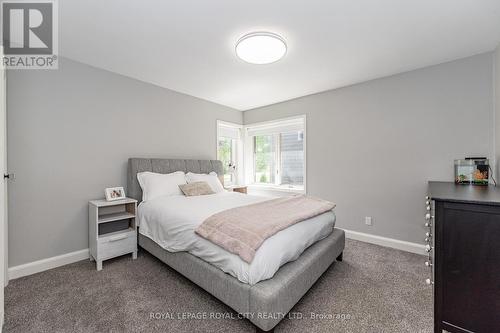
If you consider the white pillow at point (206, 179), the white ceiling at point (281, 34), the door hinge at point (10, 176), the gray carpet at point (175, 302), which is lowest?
the gray carpet at point (175, 302)

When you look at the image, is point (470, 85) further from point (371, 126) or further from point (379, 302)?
point (379, 302)

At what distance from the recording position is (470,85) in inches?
95.3

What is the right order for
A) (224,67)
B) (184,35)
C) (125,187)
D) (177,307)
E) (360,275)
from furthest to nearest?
(125,187), (224,67), (360,275), (184,35), (177,307)

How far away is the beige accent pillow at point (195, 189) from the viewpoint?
293 cm

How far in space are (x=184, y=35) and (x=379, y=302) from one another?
293 centimetres

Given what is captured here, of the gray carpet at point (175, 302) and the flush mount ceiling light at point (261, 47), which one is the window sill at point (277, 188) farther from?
the flush mount ceiling light at point (261, 47)

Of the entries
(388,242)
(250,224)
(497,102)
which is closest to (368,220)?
(388,242)

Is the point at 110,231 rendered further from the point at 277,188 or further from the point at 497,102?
the point at 497,102

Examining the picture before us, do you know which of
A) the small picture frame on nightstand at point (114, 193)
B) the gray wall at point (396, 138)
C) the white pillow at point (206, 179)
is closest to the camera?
the gray wall at point (396, 138)

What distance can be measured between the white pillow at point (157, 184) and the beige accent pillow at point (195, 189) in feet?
0.34

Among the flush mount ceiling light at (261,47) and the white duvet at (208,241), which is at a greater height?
the flush mount ceiling light at (261,47)

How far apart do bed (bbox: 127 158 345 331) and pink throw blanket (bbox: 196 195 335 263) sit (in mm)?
64

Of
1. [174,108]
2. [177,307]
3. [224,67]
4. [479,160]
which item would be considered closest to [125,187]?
[174,108]

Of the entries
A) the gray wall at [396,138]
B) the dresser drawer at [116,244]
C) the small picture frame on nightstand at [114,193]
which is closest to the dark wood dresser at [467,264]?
the gray wall at [396,138]
